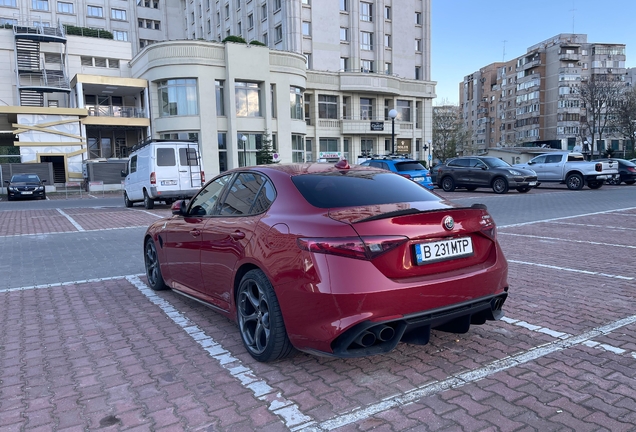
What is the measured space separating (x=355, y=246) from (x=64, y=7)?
223 feet

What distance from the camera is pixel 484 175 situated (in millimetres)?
22516

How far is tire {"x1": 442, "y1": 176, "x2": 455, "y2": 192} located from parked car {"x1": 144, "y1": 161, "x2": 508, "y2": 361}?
68.4ft

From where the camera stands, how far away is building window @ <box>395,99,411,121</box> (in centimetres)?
5125

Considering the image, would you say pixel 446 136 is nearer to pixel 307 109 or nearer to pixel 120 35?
pixel 307 109

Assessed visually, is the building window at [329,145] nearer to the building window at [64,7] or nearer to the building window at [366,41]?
the building window at [366,41]

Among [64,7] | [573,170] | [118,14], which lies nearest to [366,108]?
[573,170]

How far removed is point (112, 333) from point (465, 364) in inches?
122

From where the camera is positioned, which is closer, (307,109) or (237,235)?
(237,235)

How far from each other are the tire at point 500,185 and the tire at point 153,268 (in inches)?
733

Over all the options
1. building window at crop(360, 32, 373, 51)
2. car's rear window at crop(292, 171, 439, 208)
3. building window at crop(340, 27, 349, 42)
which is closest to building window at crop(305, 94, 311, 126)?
building window at crop(340, 27, 349, 42)

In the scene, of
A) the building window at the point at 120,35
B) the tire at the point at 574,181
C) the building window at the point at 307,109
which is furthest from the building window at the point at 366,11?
the tire at the point at 574,181

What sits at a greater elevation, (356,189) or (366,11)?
(366,11)

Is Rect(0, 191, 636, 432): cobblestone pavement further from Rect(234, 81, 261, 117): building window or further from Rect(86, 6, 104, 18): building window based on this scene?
Rect(86, 6, 104, 18): building window

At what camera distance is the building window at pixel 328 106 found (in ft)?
154
